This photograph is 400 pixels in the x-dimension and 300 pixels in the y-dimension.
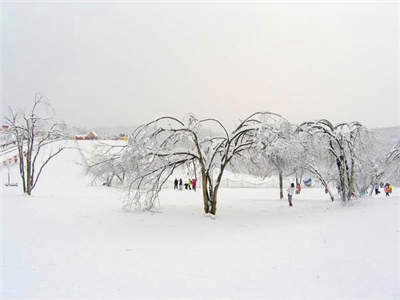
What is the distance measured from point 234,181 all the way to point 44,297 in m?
36.3

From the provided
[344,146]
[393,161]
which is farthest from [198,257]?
[393,161]

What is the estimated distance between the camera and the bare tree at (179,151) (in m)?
13.2

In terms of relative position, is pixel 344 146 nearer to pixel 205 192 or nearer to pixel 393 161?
pixel 393 161

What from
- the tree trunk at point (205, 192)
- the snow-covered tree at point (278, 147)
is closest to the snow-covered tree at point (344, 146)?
the snow-covered tree at point (278, 147)

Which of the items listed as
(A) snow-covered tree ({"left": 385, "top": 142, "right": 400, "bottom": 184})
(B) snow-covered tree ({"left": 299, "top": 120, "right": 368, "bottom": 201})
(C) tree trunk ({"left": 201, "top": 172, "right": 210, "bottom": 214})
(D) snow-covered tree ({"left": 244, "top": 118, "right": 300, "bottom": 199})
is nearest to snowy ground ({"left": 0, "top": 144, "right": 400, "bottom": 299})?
(C) tree trunk ({"left": 201, "top": 172, "right": 210, "bottom": 214})

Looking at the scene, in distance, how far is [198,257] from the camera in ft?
26.3

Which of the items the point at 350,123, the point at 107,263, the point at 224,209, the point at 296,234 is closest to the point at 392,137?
the point at 350,123

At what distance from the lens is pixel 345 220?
11.1m

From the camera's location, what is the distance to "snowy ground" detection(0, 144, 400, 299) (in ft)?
19.9

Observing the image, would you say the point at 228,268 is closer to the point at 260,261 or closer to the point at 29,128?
the point at 260,261

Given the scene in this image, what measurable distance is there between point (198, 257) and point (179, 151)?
6.34 metres

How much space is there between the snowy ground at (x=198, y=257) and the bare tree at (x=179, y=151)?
152cm

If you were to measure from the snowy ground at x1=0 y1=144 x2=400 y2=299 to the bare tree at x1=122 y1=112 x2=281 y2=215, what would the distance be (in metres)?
1.52

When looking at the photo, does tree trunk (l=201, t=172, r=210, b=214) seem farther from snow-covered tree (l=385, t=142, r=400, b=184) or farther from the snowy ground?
snow-covered tree (l=385, t=142, r=400, b=184)
